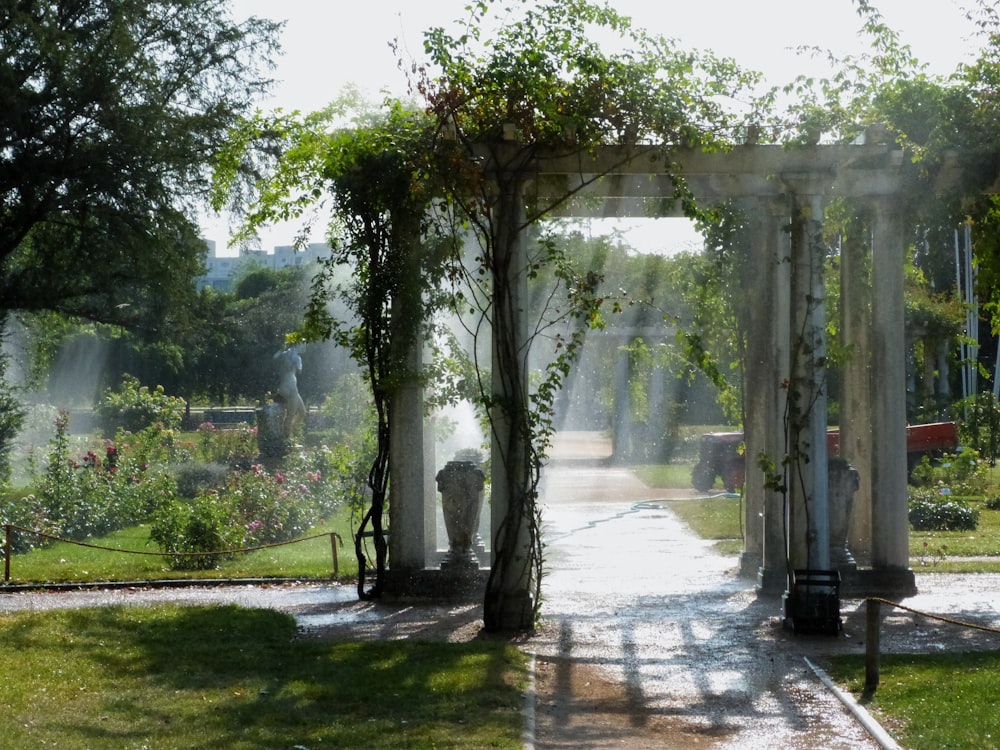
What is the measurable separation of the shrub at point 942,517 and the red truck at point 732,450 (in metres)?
6.42

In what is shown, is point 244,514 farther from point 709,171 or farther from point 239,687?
point 239,687

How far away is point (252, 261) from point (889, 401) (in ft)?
233

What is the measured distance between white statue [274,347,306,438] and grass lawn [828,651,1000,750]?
21418 millimetres

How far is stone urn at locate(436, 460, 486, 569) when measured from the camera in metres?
13.6

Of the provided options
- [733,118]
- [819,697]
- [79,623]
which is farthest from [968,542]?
[79,623]

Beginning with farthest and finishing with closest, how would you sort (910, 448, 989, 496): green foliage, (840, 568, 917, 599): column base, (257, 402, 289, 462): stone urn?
(257, 402, 289, 462): stone urn
(910, 448, 989, 496): green foliage
(840, 568, 917, 599): column base

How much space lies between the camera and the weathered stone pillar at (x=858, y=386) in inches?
567

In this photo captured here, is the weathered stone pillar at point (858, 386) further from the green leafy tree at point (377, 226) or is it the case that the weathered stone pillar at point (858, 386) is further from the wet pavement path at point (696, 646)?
the green leafy tree at point (377, 226)

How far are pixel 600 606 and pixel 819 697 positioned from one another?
4319mm

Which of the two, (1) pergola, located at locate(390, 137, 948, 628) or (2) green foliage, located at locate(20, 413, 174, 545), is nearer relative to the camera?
(1) pergola, located at locate(390, 137, 948, 628)

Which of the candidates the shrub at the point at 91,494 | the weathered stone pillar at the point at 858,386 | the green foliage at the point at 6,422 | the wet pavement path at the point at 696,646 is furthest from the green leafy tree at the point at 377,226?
the green foliage at the point at 6,422

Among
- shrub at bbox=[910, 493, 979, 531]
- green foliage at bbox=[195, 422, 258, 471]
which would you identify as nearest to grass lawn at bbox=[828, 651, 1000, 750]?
shrub at bbox=[910, 493, 979, 531]

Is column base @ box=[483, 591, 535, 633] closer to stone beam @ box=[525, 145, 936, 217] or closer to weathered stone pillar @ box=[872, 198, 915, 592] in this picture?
stone beam @ box=[525, 145, 936, 217]

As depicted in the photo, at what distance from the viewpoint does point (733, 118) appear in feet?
37.5
